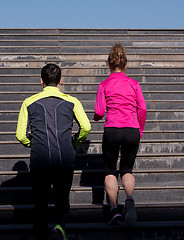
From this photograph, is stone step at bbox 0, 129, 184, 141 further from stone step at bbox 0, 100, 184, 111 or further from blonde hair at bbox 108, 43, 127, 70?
blonde hair at bbox 108, 43, 127, 70

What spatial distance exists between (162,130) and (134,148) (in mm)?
2267

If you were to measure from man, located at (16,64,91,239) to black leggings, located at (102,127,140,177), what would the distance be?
0.55 metres

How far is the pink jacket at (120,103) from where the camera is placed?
162 inches

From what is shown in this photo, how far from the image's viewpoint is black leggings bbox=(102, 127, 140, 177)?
4.09 meters

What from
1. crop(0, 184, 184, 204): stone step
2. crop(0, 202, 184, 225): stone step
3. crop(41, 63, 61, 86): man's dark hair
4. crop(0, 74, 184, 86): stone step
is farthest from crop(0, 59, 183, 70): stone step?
crop(41, 63, 61, 86): man's dark hair

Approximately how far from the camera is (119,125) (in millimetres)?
4082

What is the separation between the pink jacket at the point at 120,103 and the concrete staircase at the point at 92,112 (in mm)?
1029

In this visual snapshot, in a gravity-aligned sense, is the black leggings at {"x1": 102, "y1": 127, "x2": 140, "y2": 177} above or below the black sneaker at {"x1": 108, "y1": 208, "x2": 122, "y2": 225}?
above

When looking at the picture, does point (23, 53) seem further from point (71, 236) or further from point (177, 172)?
point (71, 236)

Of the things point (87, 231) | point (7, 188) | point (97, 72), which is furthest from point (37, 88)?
point (87, 231)

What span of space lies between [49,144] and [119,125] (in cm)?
88

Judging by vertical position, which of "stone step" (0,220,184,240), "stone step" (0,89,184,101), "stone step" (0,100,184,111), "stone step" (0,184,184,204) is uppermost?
"stone step" (0,89,184,101)

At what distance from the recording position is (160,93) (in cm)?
726

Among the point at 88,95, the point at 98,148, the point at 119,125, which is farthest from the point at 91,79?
the point at 119,125
